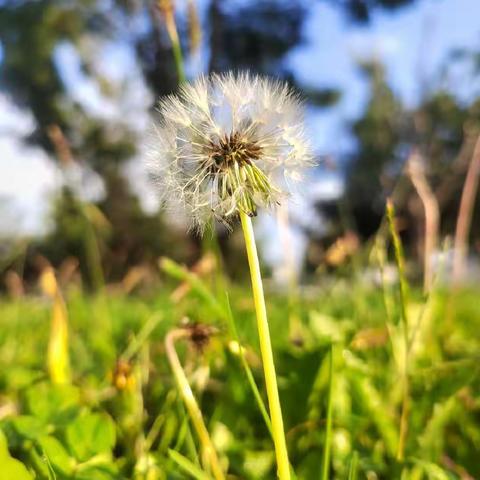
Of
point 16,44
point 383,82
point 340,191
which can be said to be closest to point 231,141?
point 340,191

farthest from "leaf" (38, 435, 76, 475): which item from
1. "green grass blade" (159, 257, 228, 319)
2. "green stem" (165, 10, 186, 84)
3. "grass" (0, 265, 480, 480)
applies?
"green stem" (165, 10, 186, 84)

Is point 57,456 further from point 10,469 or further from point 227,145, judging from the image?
point 227,145

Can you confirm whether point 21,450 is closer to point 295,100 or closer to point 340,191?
point 295,100

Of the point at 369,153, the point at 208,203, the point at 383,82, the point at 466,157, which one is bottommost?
the point at 208,203

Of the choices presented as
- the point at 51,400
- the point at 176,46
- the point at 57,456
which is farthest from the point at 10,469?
the point at 176,46

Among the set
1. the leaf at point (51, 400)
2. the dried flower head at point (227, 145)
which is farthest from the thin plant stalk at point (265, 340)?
the leaf at point (51, 400)

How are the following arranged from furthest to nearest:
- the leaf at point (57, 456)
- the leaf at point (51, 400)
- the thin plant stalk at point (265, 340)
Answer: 1. the leaf at point (51, 400)
2. the leaf at point (57, 456)
3. the thin plant stalk at point (265, 340)

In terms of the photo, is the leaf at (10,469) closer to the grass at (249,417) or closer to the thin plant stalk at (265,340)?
the grass at (249,417)
